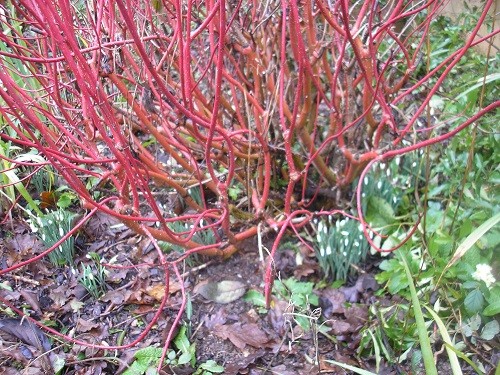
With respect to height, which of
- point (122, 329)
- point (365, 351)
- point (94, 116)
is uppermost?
point (94, 116)

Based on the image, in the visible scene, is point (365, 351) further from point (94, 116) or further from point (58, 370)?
point (94, 116)

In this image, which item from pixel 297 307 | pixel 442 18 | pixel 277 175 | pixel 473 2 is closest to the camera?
pixel 297 307

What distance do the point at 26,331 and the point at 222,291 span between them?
721 mm

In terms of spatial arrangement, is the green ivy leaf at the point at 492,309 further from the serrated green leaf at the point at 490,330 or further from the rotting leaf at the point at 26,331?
the rotting leaf at the point at 26,331

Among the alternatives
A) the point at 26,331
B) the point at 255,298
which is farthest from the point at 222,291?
the point at 26,331

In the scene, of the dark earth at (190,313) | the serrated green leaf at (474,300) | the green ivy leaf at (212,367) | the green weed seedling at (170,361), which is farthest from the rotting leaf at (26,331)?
the serrated green leaf at (474,300)

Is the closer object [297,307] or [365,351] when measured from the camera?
[365,351]

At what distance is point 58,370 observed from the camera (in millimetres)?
1621

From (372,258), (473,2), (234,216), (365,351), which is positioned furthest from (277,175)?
(473,2)

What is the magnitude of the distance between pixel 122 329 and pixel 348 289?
87 cm

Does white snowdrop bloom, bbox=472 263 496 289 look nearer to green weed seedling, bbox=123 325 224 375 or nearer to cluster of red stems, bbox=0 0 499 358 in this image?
cluster of red stems, bbox=0 0 499 358

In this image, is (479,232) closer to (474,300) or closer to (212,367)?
(474,300)

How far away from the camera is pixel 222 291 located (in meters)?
1.93

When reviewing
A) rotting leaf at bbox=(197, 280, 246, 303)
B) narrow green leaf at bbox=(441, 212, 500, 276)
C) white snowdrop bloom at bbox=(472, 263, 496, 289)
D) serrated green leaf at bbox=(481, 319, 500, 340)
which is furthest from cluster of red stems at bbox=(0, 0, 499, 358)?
serrated green leaf at bbox=(481, 319, 500, 340)
